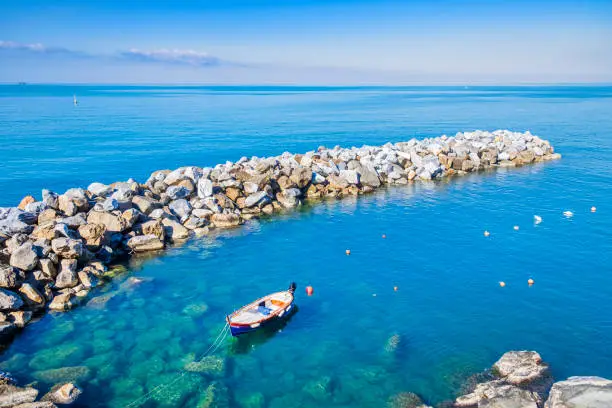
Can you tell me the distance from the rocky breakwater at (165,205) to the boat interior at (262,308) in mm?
11461

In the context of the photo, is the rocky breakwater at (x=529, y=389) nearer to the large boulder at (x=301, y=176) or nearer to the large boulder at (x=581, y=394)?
the large boulder at (x=581, y=394)

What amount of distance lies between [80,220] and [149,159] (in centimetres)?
3557

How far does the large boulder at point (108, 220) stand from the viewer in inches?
1401

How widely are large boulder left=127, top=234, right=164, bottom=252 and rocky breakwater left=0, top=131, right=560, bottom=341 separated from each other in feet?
0.25

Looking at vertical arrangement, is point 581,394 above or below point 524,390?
above

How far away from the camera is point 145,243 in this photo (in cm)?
3622

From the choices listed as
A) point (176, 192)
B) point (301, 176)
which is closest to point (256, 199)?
point (301, 176)

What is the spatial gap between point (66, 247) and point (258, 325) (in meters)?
15.5

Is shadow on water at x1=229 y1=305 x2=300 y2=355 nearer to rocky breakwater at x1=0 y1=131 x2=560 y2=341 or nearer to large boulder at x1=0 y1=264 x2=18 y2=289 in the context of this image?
rocky breakwater at x1=0 y1=131 x2=560 y2=341

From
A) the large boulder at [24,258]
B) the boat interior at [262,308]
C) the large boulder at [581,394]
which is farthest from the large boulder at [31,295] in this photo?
the large boulder at [581,394]

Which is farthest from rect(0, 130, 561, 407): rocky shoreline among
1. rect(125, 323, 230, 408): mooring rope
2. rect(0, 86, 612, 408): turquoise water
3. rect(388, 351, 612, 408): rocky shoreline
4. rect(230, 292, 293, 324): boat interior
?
rect(388, 351, 612, 408): rocky shoreline

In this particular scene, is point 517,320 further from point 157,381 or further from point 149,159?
point 149,159

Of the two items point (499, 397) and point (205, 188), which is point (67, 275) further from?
point (499, 397)

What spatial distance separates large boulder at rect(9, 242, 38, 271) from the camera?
2840cm
